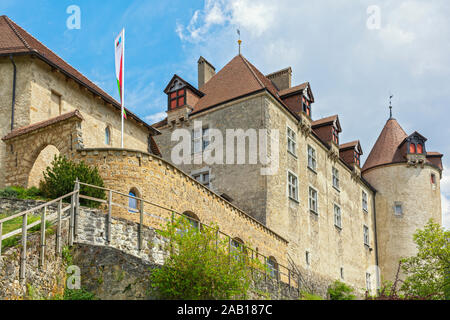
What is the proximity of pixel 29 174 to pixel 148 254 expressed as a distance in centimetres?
829

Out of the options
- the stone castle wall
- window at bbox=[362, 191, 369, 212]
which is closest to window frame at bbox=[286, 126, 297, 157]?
window at bbox=[362, 191, 369, 212]

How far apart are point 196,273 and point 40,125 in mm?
9919

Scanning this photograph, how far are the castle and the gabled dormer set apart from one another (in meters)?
0.08

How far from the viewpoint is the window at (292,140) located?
34.8 metres

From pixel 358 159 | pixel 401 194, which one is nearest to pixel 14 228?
pixel 358 159

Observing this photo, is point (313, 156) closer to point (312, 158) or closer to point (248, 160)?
point (312, 158)

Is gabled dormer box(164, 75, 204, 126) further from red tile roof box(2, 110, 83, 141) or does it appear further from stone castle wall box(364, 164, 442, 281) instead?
stone castle wall box(364, 164, 442, 281)

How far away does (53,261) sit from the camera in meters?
15.6

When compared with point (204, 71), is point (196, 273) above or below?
below

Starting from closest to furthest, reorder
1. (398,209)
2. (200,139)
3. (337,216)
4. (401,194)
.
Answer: (200,139) < (337,216) < (398,209) < (401,194)

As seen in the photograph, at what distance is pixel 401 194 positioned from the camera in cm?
4709

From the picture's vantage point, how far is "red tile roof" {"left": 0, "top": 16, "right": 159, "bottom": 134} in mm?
26438

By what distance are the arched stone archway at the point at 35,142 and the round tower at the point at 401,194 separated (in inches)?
1175

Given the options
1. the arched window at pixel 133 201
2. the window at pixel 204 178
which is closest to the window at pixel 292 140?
the window at pixel 204 178
